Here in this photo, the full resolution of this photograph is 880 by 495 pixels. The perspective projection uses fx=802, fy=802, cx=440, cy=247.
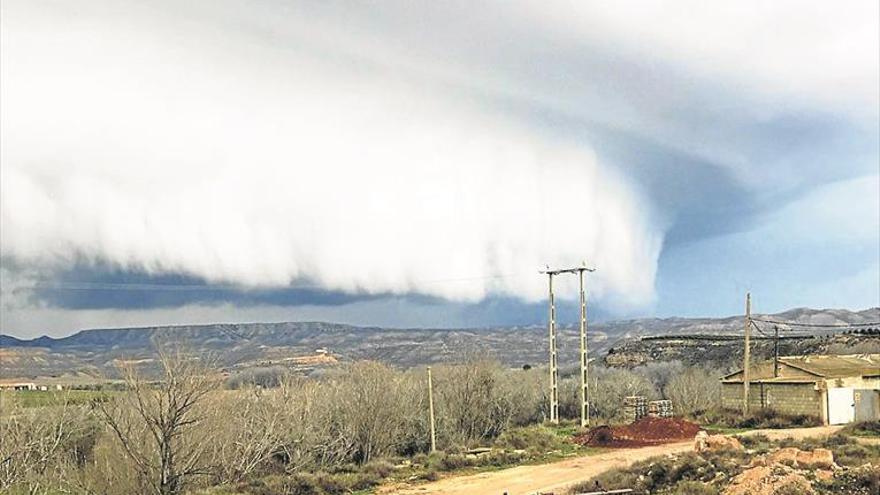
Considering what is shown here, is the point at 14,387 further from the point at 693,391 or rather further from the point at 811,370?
the point at 693,391

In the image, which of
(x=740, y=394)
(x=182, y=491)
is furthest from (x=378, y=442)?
(x=740, y=394)

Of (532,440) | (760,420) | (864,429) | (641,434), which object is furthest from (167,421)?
(760,420)

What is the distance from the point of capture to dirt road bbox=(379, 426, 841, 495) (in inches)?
1128

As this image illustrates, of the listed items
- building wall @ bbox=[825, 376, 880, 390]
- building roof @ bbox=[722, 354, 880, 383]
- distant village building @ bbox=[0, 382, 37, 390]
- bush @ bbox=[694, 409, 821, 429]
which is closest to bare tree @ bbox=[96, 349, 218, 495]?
distant village building @ bbox=[0, 382, 37, 390]

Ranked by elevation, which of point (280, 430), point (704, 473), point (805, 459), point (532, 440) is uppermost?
point (805, 459)

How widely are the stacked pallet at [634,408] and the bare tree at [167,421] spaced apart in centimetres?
3565

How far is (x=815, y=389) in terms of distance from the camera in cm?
4434

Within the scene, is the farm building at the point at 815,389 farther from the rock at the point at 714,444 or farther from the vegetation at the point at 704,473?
the rock at the point at 714,444

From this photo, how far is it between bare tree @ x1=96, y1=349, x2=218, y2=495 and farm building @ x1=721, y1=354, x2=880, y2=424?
1339 inches

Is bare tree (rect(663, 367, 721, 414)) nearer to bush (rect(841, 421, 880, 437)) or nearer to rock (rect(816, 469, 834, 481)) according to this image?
bush (rect(841, 421, 880, 437))

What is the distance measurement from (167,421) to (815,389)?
36057 mm

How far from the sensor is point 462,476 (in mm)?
33156

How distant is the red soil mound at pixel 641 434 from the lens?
134 ft

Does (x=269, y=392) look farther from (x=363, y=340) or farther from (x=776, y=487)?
(x=363, y=340)
